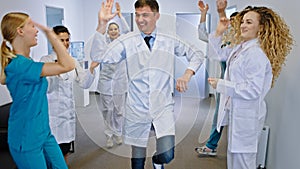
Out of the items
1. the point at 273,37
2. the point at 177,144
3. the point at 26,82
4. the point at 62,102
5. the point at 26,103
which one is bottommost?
the point at 177,144

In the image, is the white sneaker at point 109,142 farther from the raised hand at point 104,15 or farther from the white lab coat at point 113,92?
the raised hand at point 104,15

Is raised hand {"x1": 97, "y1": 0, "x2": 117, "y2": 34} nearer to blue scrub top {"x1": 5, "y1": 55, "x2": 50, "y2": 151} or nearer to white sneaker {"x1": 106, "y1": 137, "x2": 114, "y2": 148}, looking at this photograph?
blue scrub top {"x1": 5, "y1": 55, "x2": 50, "y2": 151}

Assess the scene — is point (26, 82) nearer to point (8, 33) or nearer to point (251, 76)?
point (8, 33)

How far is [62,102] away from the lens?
2.29 metres

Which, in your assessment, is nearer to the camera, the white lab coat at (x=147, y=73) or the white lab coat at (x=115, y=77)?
the white lab coat at (x=147, y=73)

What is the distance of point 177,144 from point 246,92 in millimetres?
1273

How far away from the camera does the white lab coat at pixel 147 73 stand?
1658 millimetres

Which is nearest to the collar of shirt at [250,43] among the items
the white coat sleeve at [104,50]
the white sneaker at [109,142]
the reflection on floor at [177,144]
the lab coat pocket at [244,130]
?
the lab coat pocket at [244,130]

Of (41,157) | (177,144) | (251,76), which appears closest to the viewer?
(41,157)

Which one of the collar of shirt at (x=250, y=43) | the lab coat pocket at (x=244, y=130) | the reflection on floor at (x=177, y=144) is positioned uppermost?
the collar of shirt at (x=250, y=43)

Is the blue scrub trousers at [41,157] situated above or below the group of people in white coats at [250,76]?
below

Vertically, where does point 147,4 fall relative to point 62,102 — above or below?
above

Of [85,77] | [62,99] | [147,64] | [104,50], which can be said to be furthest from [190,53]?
[62,99]

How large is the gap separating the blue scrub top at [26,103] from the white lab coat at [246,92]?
103cm
